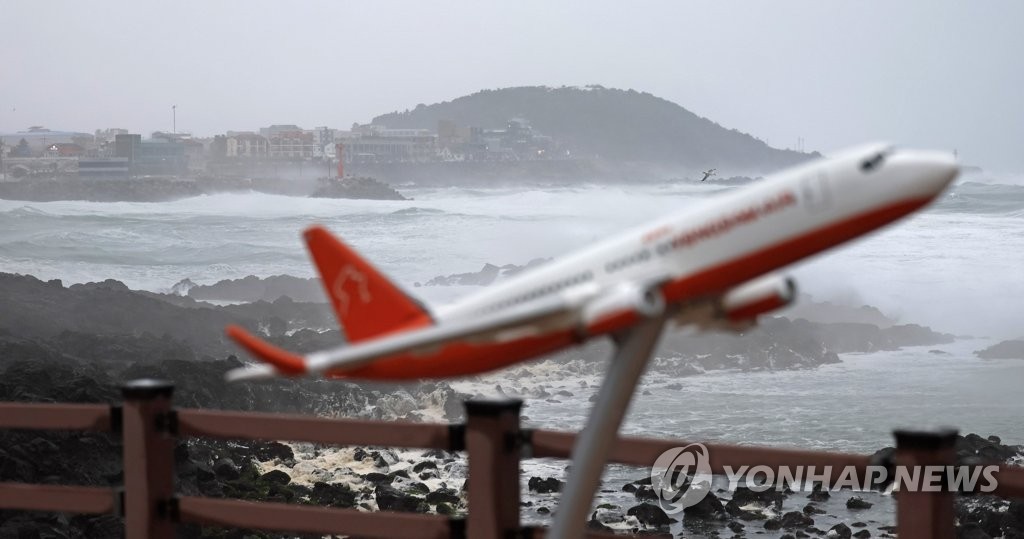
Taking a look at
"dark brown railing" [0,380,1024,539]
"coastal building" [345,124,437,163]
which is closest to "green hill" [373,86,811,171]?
"coastal building" [345,124,437,163]

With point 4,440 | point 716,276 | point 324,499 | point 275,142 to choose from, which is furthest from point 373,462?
point 716,276

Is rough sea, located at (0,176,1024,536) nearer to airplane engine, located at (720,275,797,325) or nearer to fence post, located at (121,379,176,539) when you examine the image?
fence post, located at (121,379,176,539)

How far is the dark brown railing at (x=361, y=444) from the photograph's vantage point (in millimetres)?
1753

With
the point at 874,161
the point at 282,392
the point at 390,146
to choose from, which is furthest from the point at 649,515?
the point at 874,161

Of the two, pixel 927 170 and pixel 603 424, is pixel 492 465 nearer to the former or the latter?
pixel 603 424

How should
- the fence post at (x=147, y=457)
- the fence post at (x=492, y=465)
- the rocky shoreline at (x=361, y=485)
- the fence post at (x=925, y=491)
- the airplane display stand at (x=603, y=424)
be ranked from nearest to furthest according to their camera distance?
the airplane display stand at (x=603, y=424) → the fence post at (x=925, y=491) → the fence post at (x=492, y=465) → the fence post at (x=147, y=457) → the rocky shoreline at (x=361, y=485)

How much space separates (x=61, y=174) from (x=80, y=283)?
165 cm

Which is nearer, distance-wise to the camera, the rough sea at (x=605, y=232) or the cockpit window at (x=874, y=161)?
the cockpit window at (x=874, y=161)

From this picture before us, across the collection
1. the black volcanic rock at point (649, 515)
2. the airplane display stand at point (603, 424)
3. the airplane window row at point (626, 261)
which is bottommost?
the black volcanic rock at point (649, 515)

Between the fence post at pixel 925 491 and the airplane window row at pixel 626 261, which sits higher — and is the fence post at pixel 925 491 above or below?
below

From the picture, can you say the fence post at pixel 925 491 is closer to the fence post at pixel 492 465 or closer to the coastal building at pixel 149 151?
the fence post at pixel 492 465

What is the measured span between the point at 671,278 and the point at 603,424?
230mm

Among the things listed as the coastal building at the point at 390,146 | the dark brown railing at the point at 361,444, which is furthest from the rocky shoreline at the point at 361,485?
the dark brown railing at the point at 361,444

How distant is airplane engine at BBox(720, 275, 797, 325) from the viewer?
1263 mm
